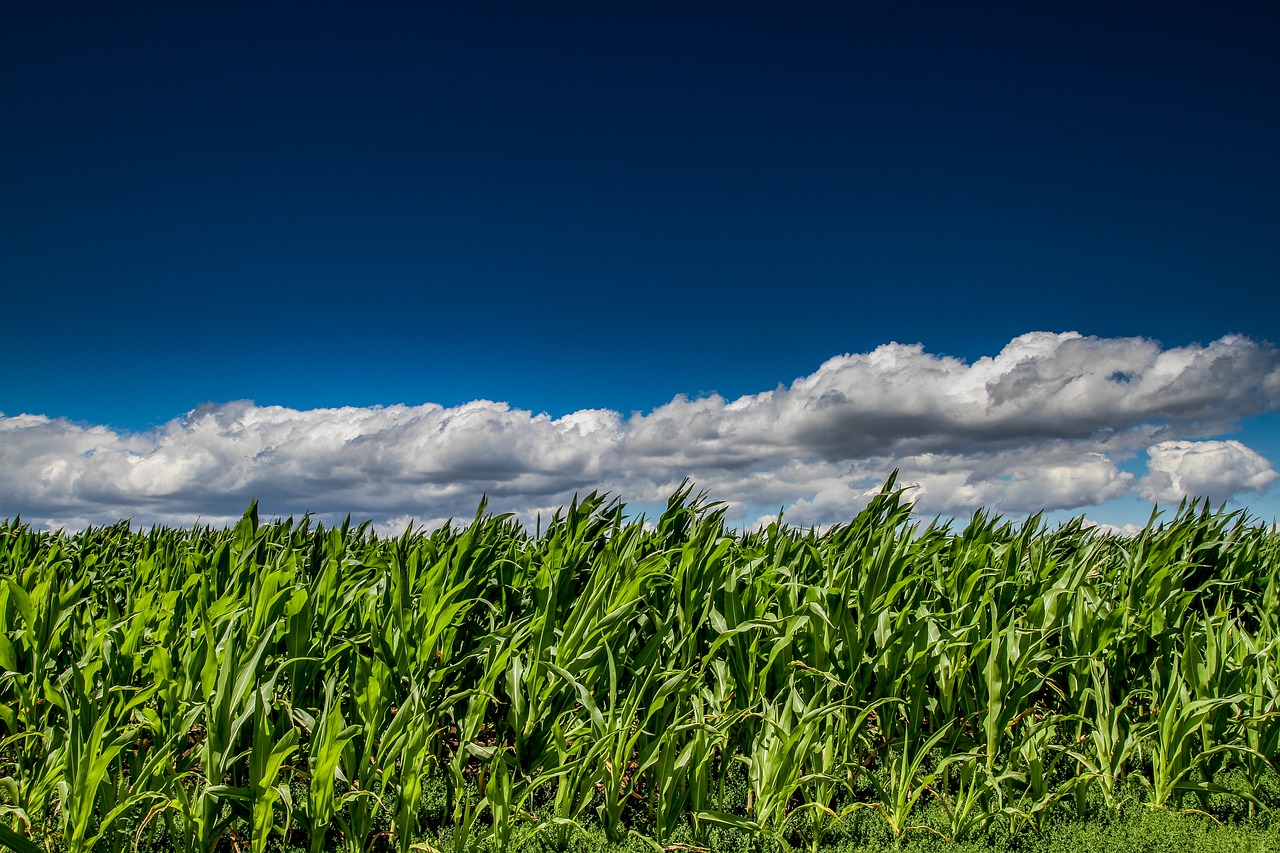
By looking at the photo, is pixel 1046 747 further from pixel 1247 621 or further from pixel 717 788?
pixel 1247 621

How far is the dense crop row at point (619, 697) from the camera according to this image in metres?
2.73

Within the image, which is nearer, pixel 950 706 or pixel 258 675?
pixel 258 675

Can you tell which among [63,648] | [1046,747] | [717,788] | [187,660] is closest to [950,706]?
[1046,747]

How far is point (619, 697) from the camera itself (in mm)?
3205

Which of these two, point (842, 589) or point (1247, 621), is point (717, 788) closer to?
point (842, 589)

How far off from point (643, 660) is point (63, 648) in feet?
9.04

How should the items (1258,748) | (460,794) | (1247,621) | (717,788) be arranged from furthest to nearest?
(1247,621), (1258,748), (717,788), (460,794)

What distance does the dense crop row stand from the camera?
2727mm

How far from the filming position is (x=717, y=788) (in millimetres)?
3107

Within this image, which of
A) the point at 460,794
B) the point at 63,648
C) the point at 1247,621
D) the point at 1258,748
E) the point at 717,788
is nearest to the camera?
the point at 460,794

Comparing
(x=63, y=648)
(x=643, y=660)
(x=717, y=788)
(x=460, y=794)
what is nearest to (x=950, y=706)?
(x=717, y=788)

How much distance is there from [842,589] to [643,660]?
2.67 feet

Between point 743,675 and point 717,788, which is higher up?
point 743,675

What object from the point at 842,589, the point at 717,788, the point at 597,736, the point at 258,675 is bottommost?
the point at 717,788
